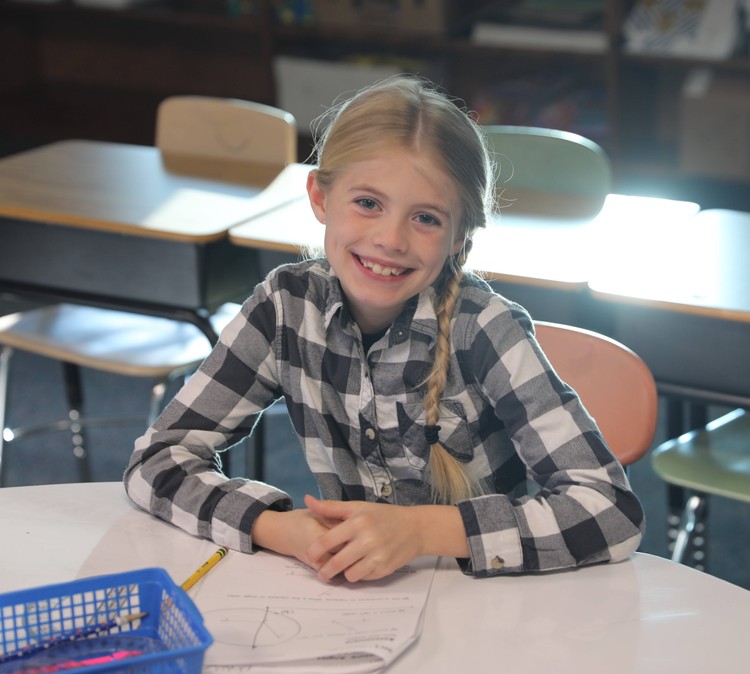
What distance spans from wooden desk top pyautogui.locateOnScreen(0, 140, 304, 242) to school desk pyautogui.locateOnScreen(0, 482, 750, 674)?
103 cm

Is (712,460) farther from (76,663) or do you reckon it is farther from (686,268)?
(76,663)

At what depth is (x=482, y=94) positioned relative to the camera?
12.7 ft

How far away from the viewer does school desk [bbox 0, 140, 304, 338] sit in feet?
6.93

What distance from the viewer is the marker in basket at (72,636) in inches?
34.4

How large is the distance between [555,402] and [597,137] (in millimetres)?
2634

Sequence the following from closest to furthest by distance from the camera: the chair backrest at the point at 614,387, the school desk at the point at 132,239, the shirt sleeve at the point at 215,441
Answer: the shirt sleeve at the point at 215,441 → the chair backrest at the point at 614,387 → the school desk at the point at 132,239

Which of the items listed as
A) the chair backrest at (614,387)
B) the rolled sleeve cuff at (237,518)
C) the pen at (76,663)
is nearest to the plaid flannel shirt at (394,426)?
the rolled sleeve cuff at (237,518)

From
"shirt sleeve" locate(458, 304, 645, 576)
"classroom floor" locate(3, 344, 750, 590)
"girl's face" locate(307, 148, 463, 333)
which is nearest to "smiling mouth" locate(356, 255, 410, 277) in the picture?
"girl's face" locate(307, 148, 463, 333)

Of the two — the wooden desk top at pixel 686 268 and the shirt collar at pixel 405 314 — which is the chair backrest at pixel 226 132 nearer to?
the wooden desk top at pixel 686 268

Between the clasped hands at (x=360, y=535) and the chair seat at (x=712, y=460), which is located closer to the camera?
the clasped hands at (x=360, y=535)

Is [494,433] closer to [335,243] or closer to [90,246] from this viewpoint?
[335,243]

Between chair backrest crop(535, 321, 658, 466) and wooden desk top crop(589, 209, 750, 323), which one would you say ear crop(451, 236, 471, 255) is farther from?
wooden desk top crop(589, 209, 750, 323)

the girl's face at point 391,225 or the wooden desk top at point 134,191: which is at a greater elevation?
the girl's face at point 391,225

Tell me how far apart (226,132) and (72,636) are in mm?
1873
